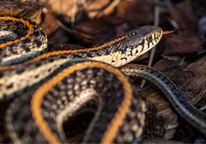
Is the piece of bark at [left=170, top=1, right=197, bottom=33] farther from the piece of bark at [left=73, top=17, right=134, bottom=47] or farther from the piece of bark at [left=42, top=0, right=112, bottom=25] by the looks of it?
the piece of bark at [left=42, top=0, right=112, bottom=25]

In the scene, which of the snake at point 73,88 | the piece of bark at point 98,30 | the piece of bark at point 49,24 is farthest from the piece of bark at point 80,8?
the snake at point 73,88

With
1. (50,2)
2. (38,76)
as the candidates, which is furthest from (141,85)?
(50,2)

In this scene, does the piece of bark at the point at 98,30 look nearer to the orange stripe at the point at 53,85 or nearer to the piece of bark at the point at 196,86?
the orange stripe at the point at 53,85

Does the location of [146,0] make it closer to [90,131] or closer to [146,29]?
[146,29]

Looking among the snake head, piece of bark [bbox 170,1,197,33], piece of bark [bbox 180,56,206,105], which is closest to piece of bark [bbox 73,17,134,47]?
the snake head

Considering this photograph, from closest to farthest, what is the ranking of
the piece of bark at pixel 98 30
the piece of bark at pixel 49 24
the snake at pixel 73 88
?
the snake at pixel 73 88, the piece of bark at pixel 98 30, the piece of bark at pixel 49 24

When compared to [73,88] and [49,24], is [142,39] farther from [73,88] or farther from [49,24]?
[49,24]
